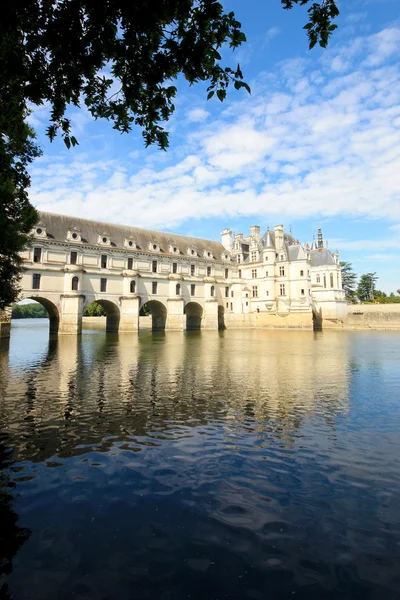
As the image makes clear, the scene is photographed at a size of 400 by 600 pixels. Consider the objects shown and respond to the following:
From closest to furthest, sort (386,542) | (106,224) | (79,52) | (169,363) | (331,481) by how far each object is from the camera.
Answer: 1. (386,542)
2. (79,52)
3. (331,481)
4. (169,363)
5. (106,224)

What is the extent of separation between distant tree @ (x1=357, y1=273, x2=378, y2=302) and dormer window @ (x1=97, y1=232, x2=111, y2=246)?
7166 centimetres

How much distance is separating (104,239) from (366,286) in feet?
240

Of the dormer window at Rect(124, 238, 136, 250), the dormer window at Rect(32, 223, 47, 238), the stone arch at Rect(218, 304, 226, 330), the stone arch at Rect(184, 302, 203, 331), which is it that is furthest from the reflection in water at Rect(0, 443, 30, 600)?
the stone arch at Rect(218, 304, 226, 330)

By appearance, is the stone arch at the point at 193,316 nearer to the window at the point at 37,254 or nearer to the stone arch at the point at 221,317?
the stone arch at the point at 221,317

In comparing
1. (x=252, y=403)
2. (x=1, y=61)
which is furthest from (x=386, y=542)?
(x=1, y=61)

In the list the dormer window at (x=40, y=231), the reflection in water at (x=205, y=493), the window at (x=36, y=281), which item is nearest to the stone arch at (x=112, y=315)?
the window at (x=36, y=281)

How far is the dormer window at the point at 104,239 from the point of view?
5347 cm

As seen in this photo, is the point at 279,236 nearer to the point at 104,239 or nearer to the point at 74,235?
the point at 104,239

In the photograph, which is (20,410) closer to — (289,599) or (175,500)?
(175,500)

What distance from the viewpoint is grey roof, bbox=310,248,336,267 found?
7475 centimetres

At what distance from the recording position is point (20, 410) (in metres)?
10.6

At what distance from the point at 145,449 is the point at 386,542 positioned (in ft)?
15.4

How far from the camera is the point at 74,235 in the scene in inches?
1988

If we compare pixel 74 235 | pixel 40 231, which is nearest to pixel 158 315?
Result: pixel 74 235
